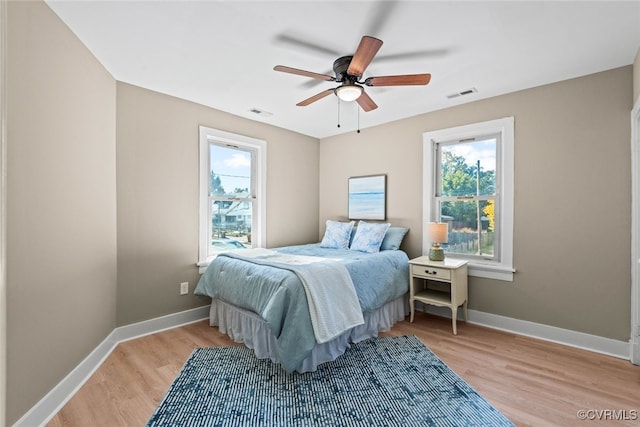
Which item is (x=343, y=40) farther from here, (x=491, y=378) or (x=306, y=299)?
(x=491, y=378)

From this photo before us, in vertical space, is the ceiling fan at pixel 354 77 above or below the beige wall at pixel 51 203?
above

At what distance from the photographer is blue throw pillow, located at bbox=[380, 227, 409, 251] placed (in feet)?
11.9

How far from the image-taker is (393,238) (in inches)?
145

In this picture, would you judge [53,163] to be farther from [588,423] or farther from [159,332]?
[588,423]

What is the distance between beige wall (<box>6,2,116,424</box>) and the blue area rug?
79 cm

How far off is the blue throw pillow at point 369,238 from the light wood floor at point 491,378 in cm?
100

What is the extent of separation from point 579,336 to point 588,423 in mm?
1225

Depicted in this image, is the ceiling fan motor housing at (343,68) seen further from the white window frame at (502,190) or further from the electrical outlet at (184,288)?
the electrical outlet at (184,288)

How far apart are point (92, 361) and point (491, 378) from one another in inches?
121

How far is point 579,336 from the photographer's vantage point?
8.67ft

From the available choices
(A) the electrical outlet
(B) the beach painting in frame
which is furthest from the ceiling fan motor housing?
(A) the electrical outlet

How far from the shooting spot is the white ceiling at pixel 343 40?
5.94 ft

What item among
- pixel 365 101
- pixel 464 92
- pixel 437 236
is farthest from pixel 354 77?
pixel 437 236

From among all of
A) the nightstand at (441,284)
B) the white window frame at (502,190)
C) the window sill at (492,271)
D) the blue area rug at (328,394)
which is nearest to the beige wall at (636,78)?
the white window frame at (502,190)
